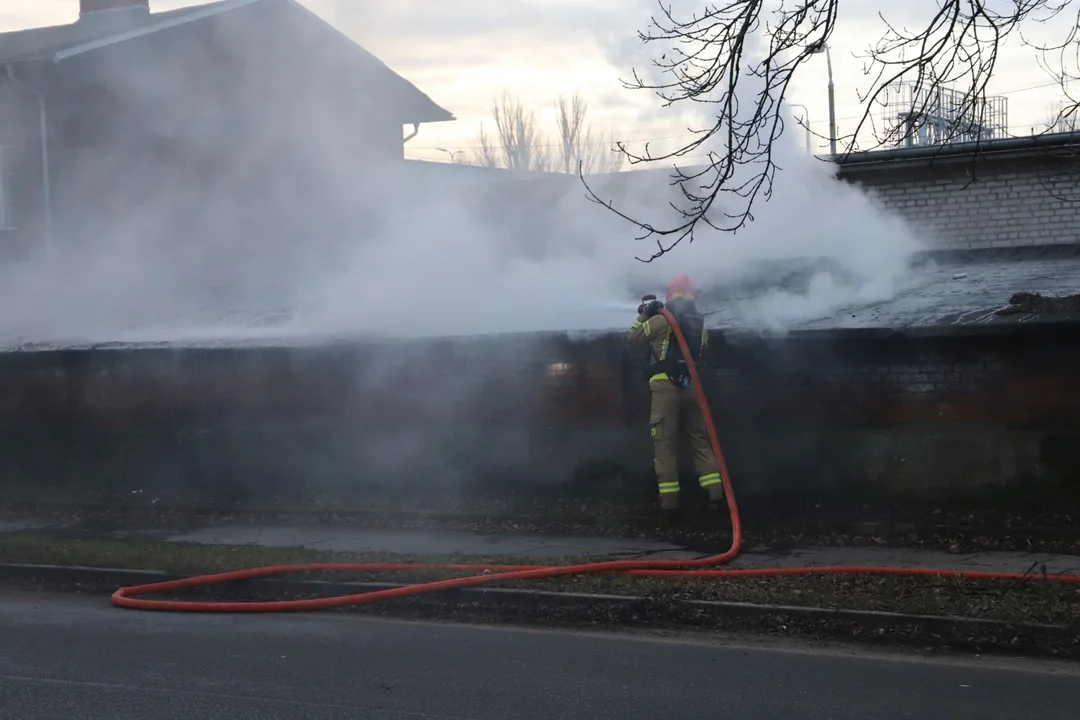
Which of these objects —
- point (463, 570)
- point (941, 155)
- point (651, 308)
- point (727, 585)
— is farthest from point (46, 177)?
point (727, 585)

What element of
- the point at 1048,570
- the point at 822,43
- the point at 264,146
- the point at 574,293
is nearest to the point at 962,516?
the point at 1048,570

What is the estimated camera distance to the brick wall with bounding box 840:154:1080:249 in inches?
506

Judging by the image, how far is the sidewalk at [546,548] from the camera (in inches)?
272

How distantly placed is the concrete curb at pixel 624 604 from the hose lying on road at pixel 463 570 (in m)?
0.09

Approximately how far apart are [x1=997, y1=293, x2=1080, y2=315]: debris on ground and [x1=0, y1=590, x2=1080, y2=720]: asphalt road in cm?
327

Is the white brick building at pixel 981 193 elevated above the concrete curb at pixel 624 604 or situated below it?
above

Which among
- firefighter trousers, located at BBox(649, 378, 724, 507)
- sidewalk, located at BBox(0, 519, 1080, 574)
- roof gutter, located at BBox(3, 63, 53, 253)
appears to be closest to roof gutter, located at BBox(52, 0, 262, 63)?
roof gutter, located at BBox(3, 63, 53, 253)

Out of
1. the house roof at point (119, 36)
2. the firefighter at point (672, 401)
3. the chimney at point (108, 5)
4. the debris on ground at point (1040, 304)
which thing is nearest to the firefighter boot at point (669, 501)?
the firefighter at point (672, 401)

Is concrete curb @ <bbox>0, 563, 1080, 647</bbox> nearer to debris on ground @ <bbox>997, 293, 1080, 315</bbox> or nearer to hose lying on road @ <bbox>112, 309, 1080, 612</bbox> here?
hose lying on road @ <bbox>112, 309, 1080, 612</bbox>

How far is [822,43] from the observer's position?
604cm

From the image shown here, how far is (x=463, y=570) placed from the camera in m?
7.13

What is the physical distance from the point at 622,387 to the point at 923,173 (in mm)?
6433

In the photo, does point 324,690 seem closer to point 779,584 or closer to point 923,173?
point 779,584

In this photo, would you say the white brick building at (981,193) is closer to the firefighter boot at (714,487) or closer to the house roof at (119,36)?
the firefighter boot at (714,487)
